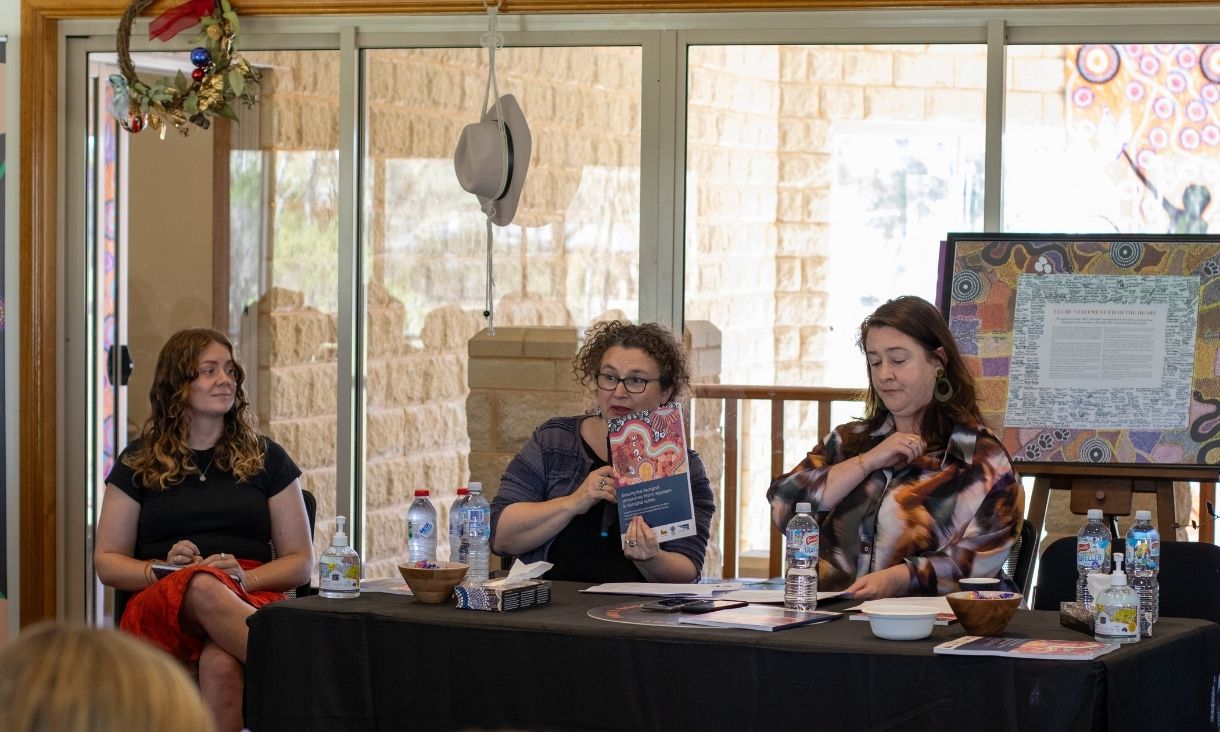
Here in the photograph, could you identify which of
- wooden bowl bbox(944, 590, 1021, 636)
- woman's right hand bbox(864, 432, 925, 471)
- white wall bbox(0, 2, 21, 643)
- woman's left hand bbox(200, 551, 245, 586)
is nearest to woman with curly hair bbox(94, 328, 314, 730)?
woman's left hand bbox(200, 551, 245, 586)

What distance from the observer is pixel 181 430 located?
368 centimetres

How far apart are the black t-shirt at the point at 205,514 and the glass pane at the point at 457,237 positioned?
2.92ft

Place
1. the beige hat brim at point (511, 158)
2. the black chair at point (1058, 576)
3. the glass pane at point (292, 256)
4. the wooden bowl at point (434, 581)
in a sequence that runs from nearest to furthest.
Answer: the wooden bowl at point (434, 581) → the black chair at point (1058, 576) → the beige hat brim at point (511, 158) → the glass pane at point (292, 256)

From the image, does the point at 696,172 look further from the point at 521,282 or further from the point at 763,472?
the point at 763,472

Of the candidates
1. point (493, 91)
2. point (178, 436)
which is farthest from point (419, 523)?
point (493, 91)

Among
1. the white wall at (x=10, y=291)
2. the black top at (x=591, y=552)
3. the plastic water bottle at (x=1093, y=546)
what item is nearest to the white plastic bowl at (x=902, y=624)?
the plastic water bottle at (x=1093, y=546)

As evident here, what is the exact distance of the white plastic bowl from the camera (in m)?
2.48

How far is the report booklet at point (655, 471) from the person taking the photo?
3133mm

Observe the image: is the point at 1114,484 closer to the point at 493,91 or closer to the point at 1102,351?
the point at 1102,351

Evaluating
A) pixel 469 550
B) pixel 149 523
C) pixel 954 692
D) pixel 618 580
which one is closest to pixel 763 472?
pixel 618 580

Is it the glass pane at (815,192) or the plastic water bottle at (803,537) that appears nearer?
the plastic water bottle at (803,537)

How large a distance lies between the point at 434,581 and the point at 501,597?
0.54ft

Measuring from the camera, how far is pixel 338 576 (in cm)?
291

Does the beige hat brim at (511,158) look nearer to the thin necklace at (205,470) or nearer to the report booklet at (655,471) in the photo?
the thin necklace at (205,470)
